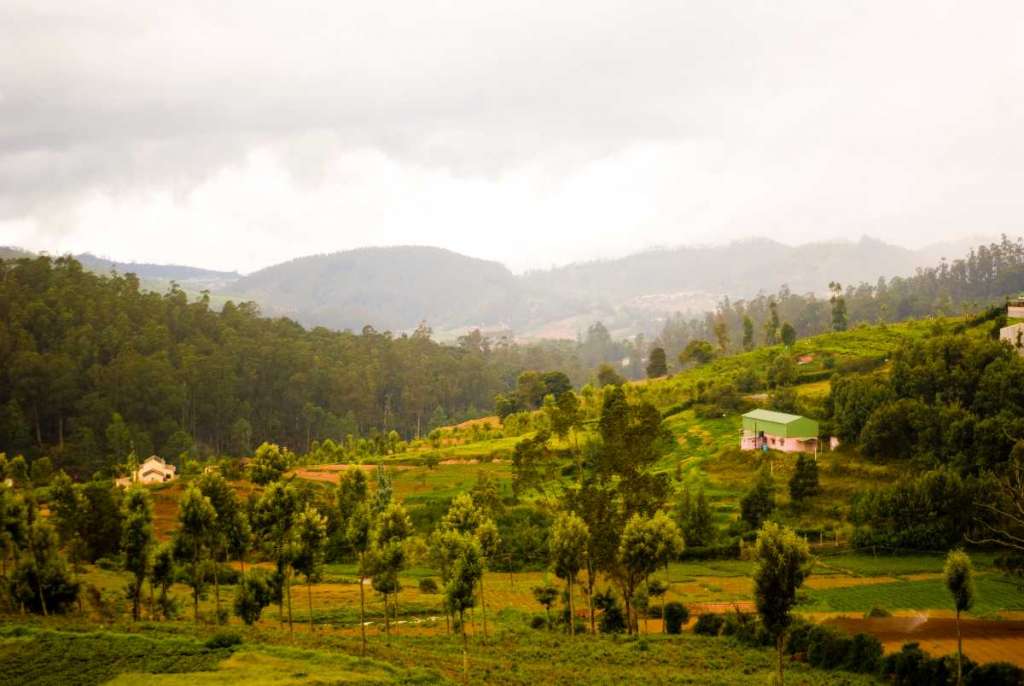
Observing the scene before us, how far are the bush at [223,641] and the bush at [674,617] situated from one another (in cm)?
1572

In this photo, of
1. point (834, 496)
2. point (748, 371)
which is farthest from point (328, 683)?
point (748, 371)

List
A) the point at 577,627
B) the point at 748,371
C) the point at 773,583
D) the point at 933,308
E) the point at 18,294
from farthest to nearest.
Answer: the point at 933,308, the point at 18,294, the point at 748,371, the point at 577,627, the point at 773,583

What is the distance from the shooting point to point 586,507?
33.8 metres

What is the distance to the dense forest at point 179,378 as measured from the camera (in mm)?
90250

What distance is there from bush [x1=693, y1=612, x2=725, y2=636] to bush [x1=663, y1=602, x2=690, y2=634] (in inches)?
23.4

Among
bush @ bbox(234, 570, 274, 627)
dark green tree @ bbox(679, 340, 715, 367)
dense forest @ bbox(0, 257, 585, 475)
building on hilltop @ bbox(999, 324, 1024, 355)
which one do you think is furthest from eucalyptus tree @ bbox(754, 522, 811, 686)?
dark green tree @ bbox(679, 340, 715, 367)

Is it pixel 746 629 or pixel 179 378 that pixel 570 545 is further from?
pixel 179 378

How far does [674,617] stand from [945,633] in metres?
9.35

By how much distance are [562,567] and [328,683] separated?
456 inches

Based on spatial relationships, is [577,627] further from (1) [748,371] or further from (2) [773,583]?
(1) [748,371]

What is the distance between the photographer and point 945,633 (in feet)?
93.4

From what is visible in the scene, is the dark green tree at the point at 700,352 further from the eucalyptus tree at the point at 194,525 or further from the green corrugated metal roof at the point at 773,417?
the eucalyptus tree at the point at 194,525

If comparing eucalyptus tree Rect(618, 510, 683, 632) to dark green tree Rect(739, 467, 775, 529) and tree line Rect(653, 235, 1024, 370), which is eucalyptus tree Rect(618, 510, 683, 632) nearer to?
dark green tree Rect(739, 467, 775, 529)

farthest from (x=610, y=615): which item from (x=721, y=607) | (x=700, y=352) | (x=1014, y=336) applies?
(x=700, y=352)
